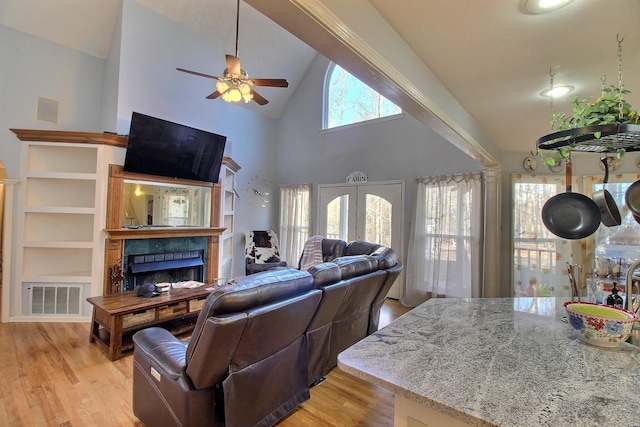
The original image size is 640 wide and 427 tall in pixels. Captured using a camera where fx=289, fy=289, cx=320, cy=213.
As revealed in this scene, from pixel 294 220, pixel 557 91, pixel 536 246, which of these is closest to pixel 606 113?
pixel 557 91

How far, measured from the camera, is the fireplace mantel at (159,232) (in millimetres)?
3756

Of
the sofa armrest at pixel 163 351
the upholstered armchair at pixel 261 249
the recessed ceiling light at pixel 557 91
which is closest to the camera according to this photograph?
the sofa armrest at pixel 163 351

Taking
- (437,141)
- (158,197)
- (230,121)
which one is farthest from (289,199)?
(437,141)

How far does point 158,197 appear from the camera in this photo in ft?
14.4

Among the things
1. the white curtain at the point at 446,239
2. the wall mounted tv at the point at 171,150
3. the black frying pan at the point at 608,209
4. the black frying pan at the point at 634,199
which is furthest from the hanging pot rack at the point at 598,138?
the wall mounted tv at the point at 171,150

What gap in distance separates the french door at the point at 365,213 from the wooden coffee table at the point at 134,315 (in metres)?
2.96

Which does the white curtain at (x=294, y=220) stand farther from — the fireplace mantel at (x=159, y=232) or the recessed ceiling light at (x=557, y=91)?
the recessed ceiling light at (x=557, y=91)

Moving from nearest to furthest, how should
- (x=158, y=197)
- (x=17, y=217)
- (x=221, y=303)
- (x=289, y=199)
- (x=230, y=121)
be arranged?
1. (x=221, y=303)
2. (x=17, y=217)
3. (x=158, y=197)
4. (x=230, y=121)
5. (x=289, y=199)

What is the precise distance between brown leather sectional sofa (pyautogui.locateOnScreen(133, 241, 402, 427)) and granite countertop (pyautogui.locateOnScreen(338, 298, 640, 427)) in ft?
2.31

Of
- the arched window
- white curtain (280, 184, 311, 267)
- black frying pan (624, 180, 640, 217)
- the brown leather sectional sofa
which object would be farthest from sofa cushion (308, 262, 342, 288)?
white curtain (280, 184, 311, 267)

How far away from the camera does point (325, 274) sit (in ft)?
6.88

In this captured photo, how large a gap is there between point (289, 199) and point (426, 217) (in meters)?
3.06

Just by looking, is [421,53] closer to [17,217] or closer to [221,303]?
[221,303]

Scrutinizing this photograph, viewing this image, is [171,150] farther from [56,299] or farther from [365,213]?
[365,213]
